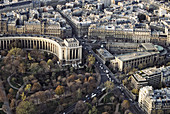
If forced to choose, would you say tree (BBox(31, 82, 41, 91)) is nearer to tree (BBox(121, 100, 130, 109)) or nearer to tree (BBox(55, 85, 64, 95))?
tree (BBox(55, 85, 64, 95))

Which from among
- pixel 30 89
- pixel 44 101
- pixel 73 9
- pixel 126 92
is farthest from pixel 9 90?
pixel 73 9

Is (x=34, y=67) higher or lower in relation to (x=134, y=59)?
lower

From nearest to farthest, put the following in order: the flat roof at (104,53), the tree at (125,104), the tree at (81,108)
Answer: the tree at (81,108)
the tree at (125,104)
the flat roof at (104,53)

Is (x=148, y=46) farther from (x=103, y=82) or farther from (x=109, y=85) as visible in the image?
(x=109, y=85)

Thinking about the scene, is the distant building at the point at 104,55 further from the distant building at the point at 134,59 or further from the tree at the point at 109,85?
the tree at the point at 109,85

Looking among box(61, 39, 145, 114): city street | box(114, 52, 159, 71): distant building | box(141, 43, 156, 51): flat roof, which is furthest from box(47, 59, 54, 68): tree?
box(141, 43, 156, 51): flat roof

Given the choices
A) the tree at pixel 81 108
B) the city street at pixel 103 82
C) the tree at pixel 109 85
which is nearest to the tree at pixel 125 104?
the city street at pixel 103 82

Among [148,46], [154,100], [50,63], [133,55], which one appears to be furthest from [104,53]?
[154,100]
